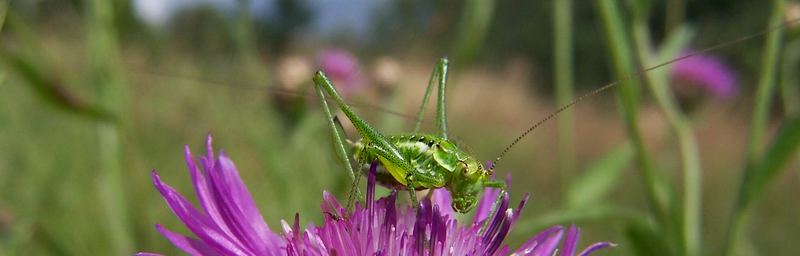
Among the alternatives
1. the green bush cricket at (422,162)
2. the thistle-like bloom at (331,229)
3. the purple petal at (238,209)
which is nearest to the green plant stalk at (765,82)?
the green bush cricket at (422,162)

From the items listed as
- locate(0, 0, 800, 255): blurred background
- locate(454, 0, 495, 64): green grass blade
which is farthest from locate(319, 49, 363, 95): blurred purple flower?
locate(454, 0, 495, 64): green grass blade

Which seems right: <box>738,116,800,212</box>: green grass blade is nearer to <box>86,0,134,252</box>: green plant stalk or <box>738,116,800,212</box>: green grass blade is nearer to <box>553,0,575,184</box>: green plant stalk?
<box>553,0,575,184</box>: green plant stalk

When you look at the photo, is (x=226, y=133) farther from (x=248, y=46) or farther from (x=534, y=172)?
(x=534, y=172)

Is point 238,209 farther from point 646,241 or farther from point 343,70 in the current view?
point 343,70

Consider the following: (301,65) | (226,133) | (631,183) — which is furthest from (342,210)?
(631,183)

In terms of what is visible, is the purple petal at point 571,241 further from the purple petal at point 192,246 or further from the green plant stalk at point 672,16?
the green plant stalk at point 672,16

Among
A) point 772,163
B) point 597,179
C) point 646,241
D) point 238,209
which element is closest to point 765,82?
point 772,163
